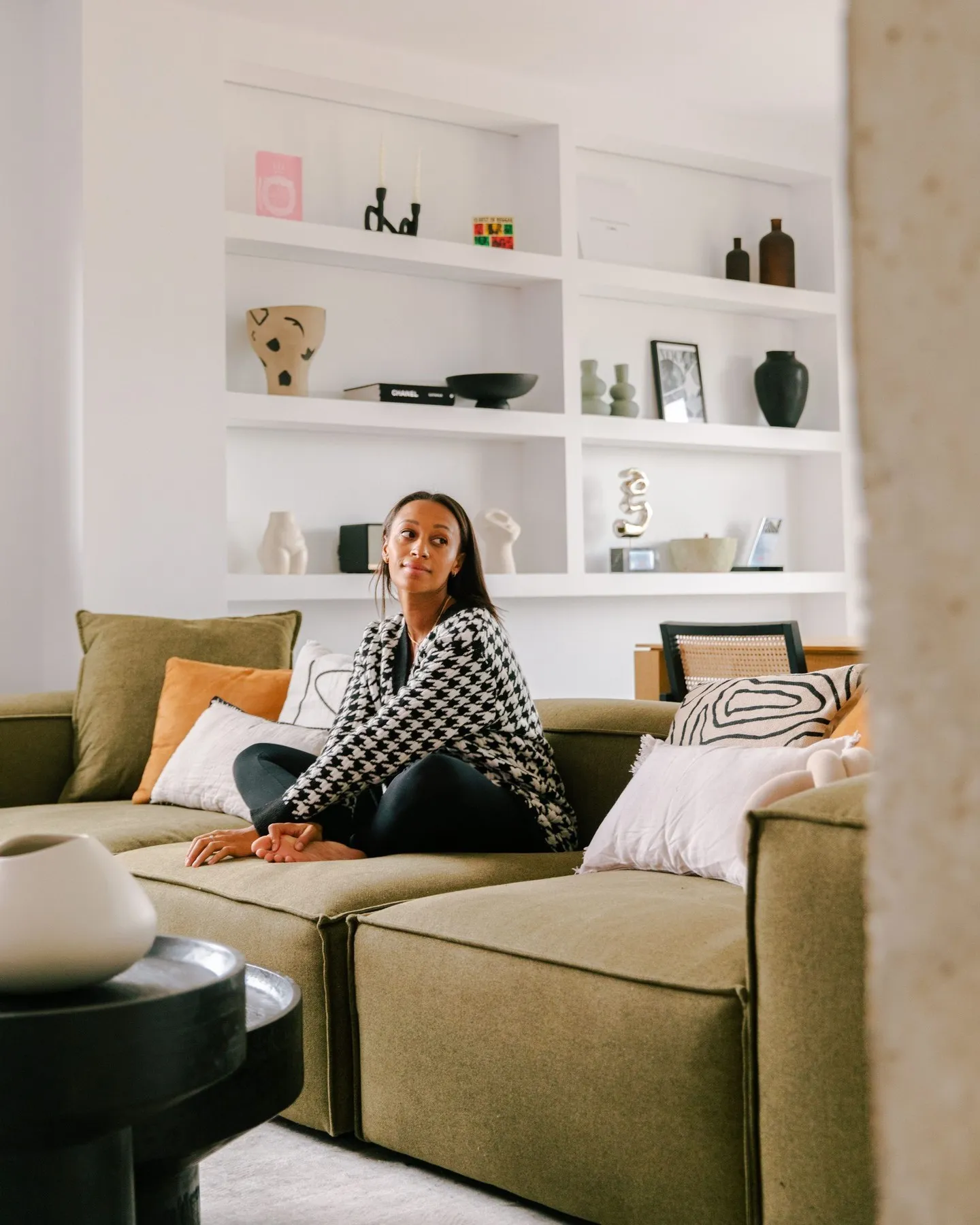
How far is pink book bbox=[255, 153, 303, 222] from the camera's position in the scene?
15.9 feet

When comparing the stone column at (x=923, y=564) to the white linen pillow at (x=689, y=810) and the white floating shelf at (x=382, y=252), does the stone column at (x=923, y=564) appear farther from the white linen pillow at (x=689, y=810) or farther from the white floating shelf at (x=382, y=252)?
the white floating shelf at (x=382, y=252)

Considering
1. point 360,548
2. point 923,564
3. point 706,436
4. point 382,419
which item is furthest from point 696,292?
point 923,564

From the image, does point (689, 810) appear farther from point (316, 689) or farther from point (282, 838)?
point (316, 689)

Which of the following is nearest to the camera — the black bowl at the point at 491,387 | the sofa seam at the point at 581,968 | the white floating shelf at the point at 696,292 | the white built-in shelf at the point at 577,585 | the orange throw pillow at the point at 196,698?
the sofa seam at the point at 581,968

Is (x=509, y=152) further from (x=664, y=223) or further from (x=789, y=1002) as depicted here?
(x=789, y=1002)

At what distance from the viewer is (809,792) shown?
149cm

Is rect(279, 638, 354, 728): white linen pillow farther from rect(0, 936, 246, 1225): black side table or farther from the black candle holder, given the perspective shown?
the black candle holder

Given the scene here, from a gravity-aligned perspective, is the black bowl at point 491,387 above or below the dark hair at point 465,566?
above

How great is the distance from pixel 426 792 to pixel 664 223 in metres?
4.16

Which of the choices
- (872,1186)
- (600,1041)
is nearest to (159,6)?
(600,1041)

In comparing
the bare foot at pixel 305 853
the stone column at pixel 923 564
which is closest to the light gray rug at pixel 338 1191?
the bare foot at pixel 305 853

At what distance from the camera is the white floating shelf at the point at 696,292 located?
5496 mm

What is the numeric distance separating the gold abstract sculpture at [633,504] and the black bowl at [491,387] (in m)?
0.68

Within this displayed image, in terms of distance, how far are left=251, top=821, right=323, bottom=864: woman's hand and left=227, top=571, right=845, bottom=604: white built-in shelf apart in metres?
2.20
